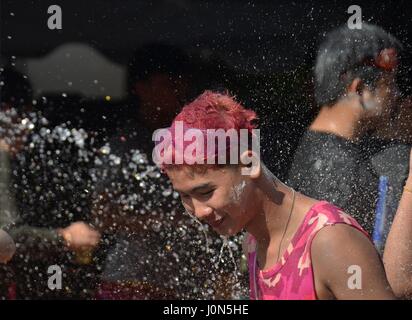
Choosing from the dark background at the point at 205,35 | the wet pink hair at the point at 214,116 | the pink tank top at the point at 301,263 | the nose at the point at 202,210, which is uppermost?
the dark background at the point at 205,35

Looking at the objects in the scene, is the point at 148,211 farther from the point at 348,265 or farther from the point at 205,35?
the point at 348,265

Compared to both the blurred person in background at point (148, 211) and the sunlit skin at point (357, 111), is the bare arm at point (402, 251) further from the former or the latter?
the blurred person in background at point (148, 211)

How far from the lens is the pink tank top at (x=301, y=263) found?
1.55 m

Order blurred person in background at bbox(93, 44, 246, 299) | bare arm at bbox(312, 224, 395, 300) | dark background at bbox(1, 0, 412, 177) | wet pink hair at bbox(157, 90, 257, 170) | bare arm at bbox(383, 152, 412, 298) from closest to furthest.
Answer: bare arm at bbox(312, 224, 395, 300) → wet pink hair at bbox(157, 90, 257, 170) → bare arm at bbox(383, 152, 412, 298) → blurred person in background at bbox(93, 44, 246, 299) → dark background at bbox(1, 0, 412, 177)

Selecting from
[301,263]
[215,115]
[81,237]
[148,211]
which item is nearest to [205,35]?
[148,211]

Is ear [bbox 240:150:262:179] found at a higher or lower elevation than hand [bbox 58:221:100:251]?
higher

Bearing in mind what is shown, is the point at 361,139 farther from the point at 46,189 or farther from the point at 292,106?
the point at 46,189

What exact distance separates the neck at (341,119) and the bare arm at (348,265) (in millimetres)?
746

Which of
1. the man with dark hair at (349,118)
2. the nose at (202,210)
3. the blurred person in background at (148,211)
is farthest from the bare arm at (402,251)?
the blurred person in background at (148,211)

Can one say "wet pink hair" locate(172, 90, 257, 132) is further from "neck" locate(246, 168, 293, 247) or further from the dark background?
the dark background

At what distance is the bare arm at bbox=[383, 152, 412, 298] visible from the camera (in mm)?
1812

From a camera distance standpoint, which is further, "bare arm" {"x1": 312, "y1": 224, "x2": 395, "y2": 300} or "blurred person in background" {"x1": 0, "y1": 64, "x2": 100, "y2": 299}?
"blurred person in background" {"x1": 0, "y1": 64, "x2": 100, "y2": 299}

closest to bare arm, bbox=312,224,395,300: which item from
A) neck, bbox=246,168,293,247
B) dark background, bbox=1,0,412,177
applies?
neck, bbox=246,168,293,247

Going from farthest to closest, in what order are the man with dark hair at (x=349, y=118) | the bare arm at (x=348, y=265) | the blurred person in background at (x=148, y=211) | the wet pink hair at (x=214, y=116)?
the blurred person in background at (x=148, y=211) → the man with dark hair at (x=349, y=118) → the wet pink hair at (x=214, y=116) → the bare arm at (x=348, y=265)
